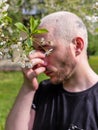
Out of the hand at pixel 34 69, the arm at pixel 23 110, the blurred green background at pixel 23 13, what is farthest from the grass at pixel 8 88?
the hand at pixel 34 69

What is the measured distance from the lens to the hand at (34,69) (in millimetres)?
2383

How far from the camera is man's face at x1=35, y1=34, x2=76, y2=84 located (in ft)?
8.13

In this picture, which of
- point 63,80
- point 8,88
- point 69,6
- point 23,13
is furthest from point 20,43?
point 23,13

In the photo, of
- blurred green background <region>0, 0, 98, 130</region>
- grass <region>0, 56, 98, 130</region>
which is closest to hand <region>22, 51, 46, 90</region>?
blurred green background <region>0, 0, 98, 130</region>

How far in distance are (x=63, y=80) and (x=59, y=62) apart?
12 cm

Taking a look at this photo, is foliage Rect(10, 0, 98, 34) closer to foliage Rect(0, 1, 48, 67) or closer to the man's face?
the man's face

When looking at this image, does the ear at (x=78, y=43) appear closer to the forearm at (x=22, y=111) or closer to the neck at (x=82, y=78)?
the neck at (x=82, y=78)

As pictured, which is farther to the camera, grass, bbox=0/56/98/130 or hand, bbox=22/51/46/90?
grass, bbox=0/56/98/130

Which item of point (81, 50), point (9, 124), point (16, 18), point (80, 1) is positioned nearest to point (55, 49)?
point (81, 50)

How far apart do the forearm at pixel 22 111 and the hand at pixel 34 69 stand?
0.05 meters

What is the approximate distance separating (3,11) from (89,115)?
70 cm

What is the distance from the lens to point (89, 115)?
97.2 inches

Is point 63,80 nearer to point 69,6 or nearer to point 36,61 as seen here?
point 36,61

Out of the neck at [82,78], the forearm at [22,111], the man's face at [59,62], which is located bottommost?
the forearm at [22,111]
